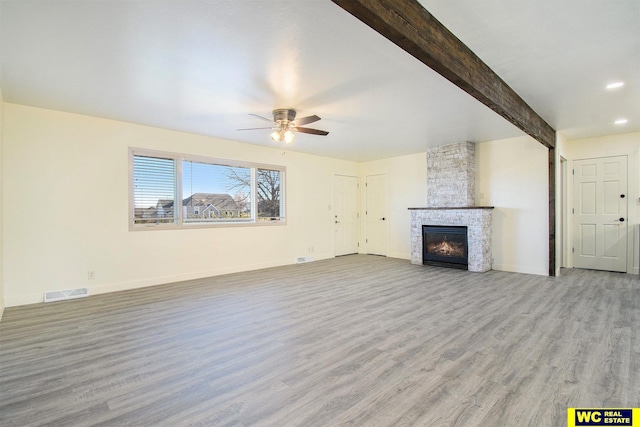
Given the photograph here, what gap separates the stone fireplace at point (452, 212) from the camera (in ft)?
20.1

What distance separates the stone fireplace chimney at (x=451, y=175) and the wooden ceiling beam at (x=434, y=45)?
273 cm

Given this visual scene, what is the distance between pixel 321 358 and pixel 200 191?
14.1 ft

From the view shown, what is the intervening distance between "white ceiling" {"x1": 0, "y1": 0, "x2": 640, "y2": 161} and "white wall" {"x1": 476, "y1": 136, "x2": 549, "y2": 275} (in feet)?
3.90

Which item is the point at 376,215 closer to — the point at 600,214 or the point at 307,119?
the point at 600,214

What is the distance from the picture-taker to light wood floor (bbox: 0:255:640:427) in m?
1.88

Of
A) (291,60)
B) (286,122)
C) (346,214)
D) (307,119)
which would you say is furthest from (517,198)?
(291,60)

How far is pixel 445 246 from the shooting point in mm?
6641

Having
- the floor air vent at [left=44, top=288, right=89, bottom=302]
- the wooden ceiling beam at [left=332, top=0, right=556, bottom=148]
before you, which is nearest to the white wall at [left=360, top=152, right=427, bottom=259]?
the wooden ceiling beam at [left=332, top=0, right=556, bottom=148]

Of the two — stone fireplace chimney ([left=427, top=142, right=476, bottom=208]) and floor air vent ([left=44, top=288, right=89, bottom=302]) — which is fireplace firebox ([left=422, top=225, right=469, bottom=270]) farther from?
floor air vent ([left=44, top=288, right=89, bottom=302])

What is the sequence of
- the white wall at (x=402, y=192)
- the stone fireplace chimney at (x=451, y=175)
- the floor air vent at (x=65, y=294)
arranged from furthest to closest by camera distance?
the white wall at (x=402, y=192) < the stone fireplace chimney at (x=451, y=175) < the floor air vent at (x=65, y=294)

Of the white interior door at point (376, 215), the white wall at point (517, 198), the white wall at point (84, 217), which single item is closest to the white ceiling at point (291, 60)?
the white wall at point (84, 217)

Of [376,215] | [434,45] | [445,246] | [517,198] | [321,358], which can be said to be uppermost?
[434,45]

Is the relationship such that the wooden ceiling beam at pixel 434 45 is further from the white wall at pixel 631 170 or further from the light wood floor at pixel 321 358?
the white wall at pixel 631 170

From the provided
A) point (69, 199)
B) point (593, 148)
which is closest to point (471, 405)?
point (69, 199)
